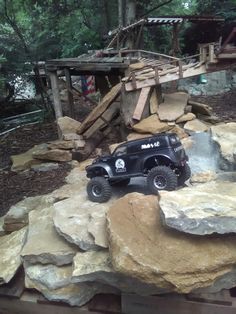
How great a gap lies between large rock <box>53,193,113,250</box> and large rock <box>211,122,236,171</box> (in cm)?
190

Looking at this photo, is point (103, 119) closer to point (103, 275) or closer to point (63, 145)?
point (63, 145)

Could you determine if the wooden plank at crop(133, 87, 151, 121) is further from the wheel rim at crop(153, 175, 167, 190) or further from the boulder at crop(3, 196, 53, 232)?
the wheel rim at crop(153, 175, 167, 190)

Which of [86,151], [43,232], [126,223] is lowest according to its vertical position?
[86,151]

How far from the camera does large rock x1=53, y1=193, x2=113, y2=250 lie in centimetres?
418

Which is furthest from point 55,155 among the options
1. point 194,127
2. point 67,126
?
point 194,127

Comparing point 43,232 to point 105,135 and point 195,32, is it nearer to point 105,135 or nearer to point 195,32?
point 105,135

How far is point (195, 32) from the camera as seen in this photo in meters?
18.1

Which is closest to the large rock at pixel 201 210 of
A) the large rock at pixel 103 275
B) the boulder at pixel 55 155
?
the large rock at pixel 103 275

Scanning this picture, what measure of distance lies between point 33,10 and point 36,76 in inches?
274

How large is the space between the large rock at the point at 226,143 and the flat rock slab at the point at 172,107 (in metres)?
1.45

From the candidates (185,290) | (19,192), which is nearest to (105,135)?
(19,192)

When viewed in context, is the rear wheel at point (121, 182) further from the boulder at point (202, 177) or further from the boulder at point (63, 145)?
the boulder at point (63, 145)

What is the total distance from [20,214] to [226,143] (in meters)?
3.35

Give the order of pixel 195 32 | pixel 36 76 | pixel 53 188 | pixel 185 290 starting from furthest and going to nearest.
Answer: pixel 195 32 → pixel 36 76 → pixel 53 188 → pixel 185 290
